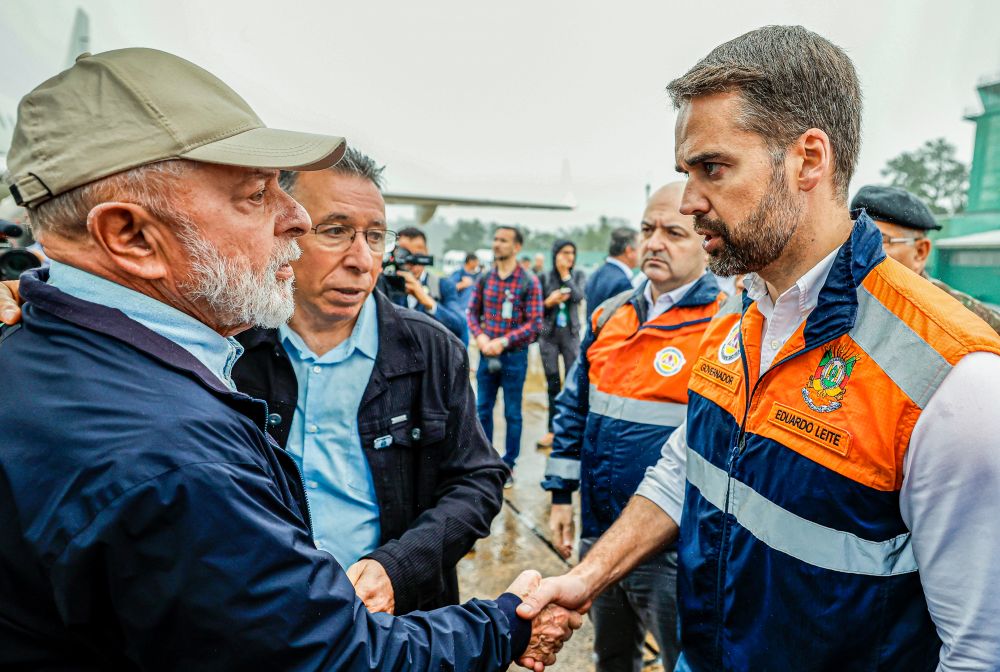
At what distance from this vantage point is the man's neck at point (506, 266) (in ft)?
18.5

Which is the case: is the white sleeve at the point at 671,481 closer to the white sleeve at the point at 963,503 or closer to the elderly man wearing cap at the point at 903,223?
the white sleeve at the point at 963,503

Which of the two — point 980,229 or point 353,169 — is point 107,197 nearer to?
point 353,169

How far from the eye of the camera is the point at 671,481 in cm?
175

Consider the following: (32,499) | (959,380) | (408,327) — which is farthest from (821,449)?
(32,499)

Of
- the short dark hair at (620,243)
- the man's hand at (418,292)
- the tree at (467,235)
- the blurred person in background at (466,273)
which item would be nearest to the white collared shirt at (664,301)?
the man's hand at (418,292)

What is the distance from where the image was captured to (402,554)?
5.05 ft

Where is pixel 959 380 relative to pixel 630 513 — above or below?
above

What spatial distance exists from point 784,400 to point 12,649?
1.45 metres

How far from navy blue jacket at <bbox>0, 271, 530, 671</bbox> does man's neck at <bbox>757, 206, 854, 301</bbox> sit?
48.3 inches

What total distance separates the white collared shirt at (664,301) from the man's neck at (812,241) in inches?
42.2

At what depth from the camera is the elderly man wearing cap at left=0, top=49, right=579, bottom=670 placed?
764mm

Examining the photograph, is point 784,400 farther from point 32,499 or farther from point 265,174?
point 32,499

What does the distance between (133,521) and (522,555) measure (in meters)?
3.39

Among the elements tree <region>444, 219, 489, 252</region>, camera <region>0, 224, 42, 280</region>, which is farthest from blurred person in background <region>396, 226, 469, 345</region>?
tree <region>444, 219, 489, 252</region>
